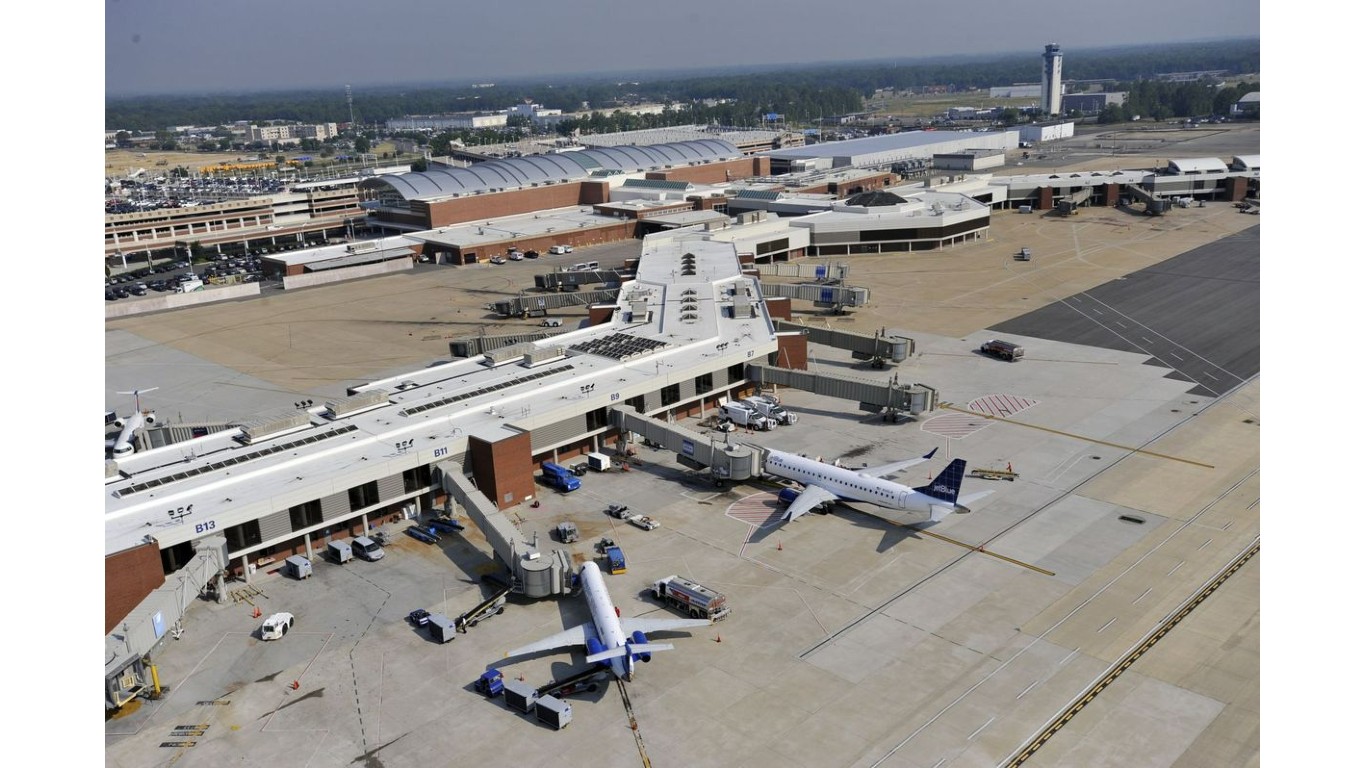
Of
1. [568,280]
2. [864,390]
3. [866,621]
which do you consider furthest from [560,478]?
[568,280]

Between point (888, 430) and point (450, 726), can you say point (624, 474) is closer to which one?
point (888, 430)

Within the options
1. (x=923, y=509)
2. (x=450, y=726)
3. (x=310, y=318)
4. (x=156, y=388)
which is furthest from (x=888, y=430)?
(x=310, y=318)

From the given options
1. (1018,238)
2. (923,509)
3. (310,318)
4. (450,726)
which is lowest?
(450,726)

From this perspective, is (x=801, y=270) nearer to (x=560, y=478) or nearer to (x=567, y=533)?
(x=560, y=478)

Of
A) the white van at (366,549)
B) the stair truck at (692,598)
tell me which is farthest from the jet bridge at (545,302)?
the stair truck at (692,598)

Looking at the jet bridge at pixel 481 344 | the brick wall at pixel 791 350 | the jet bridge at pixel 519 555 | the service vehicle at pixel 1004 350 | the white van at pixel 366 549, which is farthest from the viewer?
the jet bridge at pixel 481 344

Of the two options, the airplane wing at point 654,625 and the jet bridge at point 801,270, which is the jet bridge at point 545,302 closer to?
the jet bridge at point 801,270

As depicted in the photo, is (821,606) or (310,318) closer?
(821,606)
